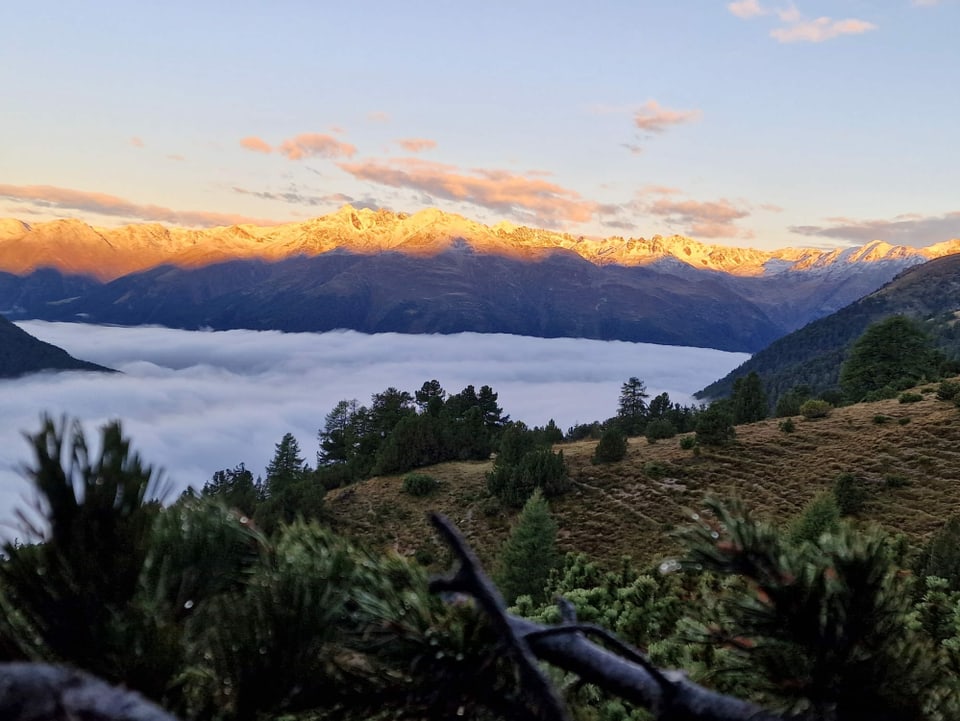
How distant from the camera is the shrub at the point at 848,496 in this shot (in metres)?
29.7

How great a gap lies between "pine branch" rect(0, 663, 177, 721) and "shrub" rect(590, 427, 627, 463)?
46693 mm

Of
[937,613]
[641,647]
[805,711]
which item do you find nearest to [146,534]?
[805,711]

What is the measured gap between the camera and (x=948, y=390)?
38406 mm

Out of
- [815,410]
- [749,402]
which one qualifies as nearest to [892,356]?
[749,402]

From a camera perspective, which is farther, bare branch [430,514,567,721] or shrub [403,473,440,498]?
Answer: shrub [403,473,440,498]

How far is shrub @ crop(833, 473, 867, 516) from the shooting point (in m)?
29.7

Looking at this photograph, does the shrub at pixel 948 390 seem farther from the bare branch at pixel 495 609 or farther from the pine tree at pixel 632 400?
the bare branch at pixel 495 609

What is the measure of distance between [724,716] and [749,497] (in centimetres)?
3534

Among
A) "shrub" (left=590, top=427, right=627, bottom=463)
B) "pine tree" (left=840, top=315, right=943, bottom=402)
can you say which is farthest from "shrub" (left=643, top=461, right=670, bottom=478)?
"pine tree" (left=840, top=315, right=943, bottom=402)

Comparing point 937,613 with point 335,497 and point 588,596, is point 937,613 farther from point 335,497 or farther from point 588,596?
point 335,497

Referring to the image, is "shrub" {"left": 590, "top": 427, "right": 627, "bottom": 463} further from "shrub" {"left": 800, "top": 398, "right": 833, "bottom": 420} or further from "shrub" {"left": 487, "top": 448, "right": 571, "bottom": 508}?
"shrub" {"left": 800, "top": 398, "right": 833, "bottom": 420}

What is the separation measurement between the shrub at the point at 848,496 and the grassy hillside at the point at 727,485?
0.51 meters

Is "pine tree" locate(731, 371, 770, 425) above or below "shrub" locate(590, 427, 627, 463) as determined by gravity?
above

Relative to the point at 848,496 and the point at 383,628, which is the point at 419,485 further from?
the point at 383,628
